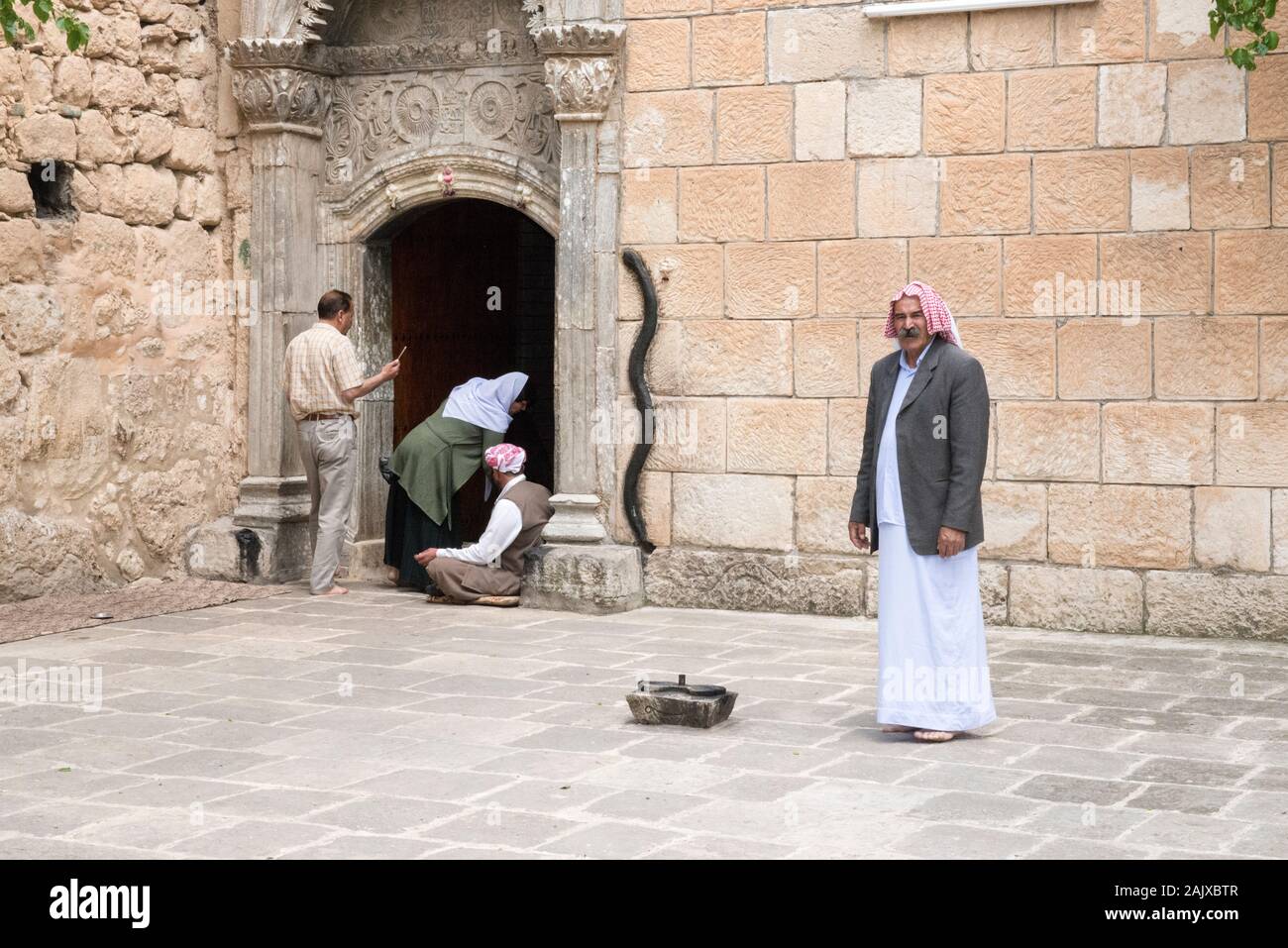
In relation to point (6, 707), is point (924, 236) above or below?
above

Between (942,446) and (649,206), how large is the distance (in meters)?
3.54

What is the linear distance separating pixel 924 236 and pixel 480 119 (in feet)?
9.17

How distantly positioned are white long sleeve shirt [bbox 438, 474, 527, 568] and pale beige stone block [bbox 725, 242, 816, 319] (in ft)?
5.18

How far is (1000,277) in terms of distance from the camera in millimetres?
8172

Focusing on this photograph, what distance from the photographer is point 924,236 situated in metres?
8.34

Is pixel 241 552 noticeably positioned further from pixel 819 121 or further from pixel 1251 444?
pixel 1251 444

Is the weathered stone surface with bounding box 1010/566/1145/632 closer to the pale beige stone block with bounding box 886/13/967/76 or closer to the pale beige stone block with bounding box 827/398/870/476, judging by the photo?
the pale beige stone block with bounding box 827/398/870/476

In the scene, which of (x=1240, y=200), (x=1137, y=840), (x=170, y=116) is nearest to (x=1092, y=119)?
(x=1240, y=200)

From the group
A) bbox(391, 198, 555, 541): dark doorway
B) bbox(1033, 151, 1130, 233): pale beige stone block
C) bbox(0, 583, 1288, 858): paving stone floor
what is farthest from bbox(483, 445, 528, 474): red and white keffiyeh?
bbox(1033, 151, 1130, 233): pale beige stone block

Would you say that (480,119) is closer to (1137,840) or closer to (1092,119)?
(1092,119)

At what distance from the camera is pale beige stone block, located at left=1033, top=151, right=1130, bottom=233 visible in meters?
7.93

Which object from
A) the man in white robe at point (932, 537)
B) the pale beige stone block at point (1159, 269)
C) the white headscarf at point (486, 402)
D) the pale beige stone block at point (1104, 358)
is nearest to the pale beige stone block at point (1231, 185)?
the pale beige stone block at point (1159, 269)

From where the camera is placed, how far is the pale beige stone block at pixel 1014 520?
26.7 ft

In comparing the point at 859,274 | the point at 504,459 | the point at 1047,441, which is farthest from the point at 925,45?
the point at 504,459
